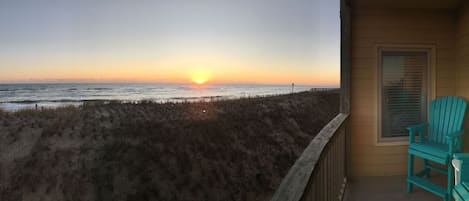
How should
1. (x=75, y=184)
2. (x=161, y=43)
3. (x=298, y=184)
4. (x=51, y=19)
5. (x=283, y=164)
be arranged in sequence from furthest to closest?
(x=161, y=43)
(x=283, y=164)
(x=51, y=19)
(x=75, y=184)
(x=298, y=184)

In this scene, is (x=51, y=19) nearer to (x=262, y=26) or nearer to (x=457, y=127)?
(x=262, y=26)

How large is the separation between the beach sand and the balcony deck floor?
363 cm

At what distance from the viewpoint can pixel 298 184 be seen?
2.18 ft

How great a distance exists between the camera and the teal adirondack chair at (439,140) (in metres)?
2.05

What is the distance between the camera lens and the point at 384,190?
96.2 inches

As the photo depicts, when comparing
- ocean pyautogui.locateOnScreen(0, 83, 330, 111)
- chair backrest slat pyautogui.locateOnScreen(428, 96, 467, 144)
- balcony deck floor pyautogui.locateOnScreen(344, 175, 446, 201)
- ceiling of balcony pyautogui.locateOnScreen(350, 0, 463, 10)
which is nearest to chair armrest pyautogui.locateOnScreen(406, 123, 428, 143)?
chair backrest slat pyautogui.locateOnScreen(428, 96, 467, 144)

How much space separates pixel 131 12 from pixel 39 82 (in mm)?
4427

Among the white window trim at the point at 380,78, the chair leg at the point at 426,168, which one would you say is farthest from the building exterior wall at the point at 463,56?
the chair leg at the point at 426,168

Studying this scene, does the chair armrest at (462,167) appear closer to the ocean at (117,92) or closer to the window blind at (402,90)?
the window blind at (402,90)

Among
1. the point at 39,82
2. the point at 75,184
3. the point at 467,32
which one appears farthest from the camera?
the point at 39,82

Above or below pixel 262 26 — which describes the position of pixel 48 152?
below

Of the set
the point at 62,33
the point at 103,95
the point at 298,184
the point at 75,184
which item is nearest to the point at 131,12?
the point at 62,33

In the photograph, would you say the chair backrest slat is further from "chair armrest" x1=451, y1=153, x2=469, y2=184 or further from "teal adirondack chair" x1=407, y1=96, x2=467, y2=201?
"chair armrest" x1=451, y1=153, x2=469, y2=184

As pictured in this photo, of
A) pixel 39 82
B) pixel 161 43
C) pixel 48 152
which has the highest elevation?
pixel 161 43
